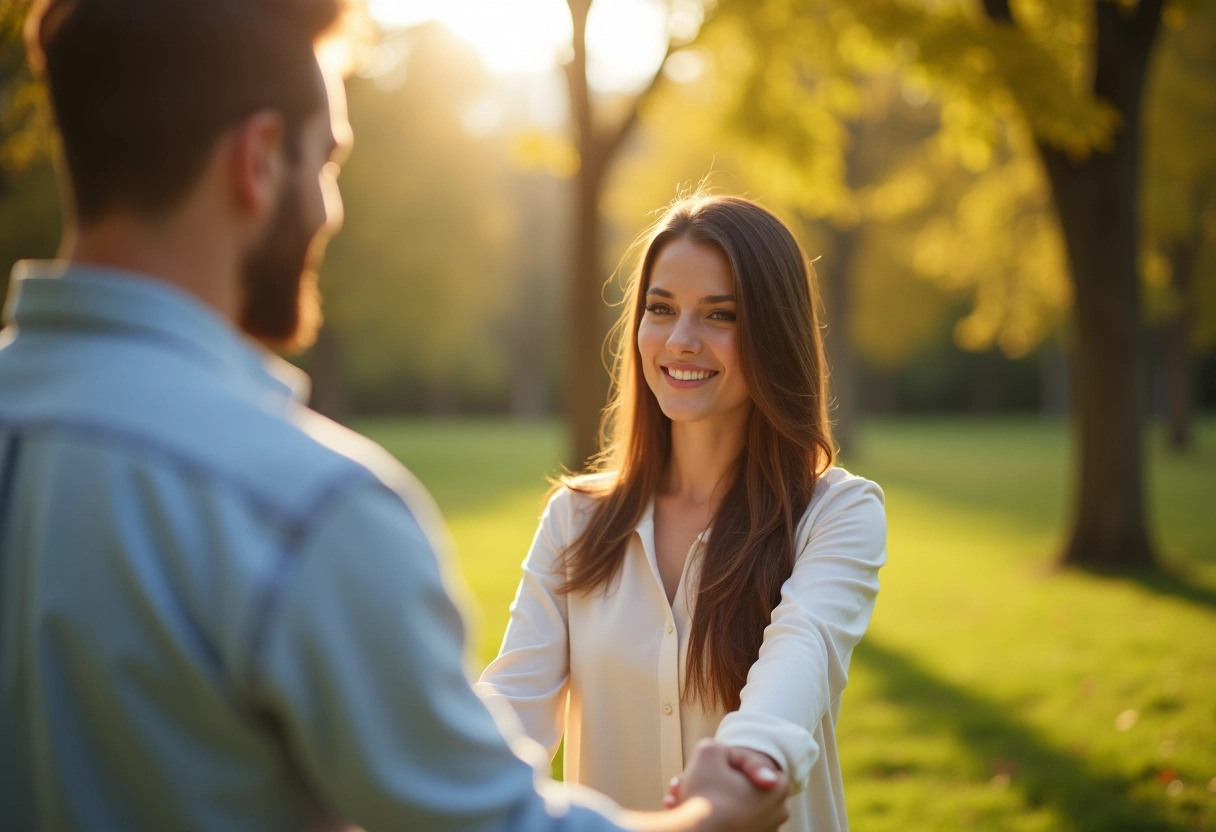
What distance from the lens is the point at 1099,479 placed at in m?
9.93

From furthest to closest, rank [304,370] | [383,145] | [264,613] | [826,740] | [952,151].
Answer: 1. [304,370]
2. [383,145]
3. [952,151]
4. [826,740]
5. [264,613]

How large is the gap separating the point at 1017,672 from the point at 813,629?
5.60 m

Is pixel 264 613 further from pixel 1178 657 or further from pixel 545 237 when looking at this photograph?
pixel 545 237

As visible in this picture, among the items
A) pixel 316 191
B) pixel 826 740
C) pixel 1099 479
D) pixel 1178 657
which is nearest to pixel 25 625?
pixel 316 191

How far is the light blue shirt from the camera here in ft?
3.85

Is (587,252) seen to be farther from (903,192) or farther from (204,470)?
(903,192)

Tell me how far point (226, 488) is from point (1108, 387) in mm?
10287

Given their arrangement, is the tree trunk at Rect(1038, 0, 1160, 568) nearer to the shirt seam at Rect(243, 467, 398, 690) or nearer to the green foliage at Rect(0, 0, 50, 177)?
the green foliage at Rect(0, 0, 50, 177)

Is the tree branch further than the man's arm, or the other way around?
the tree branch

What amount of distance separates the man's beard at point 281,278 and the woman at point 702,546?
1.44 metres

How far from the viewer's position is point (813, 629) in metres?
2.43

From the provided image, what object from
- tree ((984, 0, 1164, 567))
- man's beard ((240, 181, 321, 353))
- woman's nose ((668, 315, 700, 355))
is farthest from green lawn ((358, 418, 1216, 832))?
man's beard ((240, 181, 321, 353))

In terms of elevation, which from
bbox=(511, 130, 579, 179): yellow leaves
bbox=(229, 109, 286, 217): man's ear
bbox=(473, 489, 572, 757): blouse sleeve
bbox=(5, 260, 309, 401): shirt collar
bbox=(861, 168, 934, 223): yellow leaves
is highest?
bbox=(861, 168, 934, 223): yellow leaves

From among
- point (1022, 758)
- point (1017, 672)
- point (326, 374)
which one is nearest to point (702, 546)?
point (1022, 758)
